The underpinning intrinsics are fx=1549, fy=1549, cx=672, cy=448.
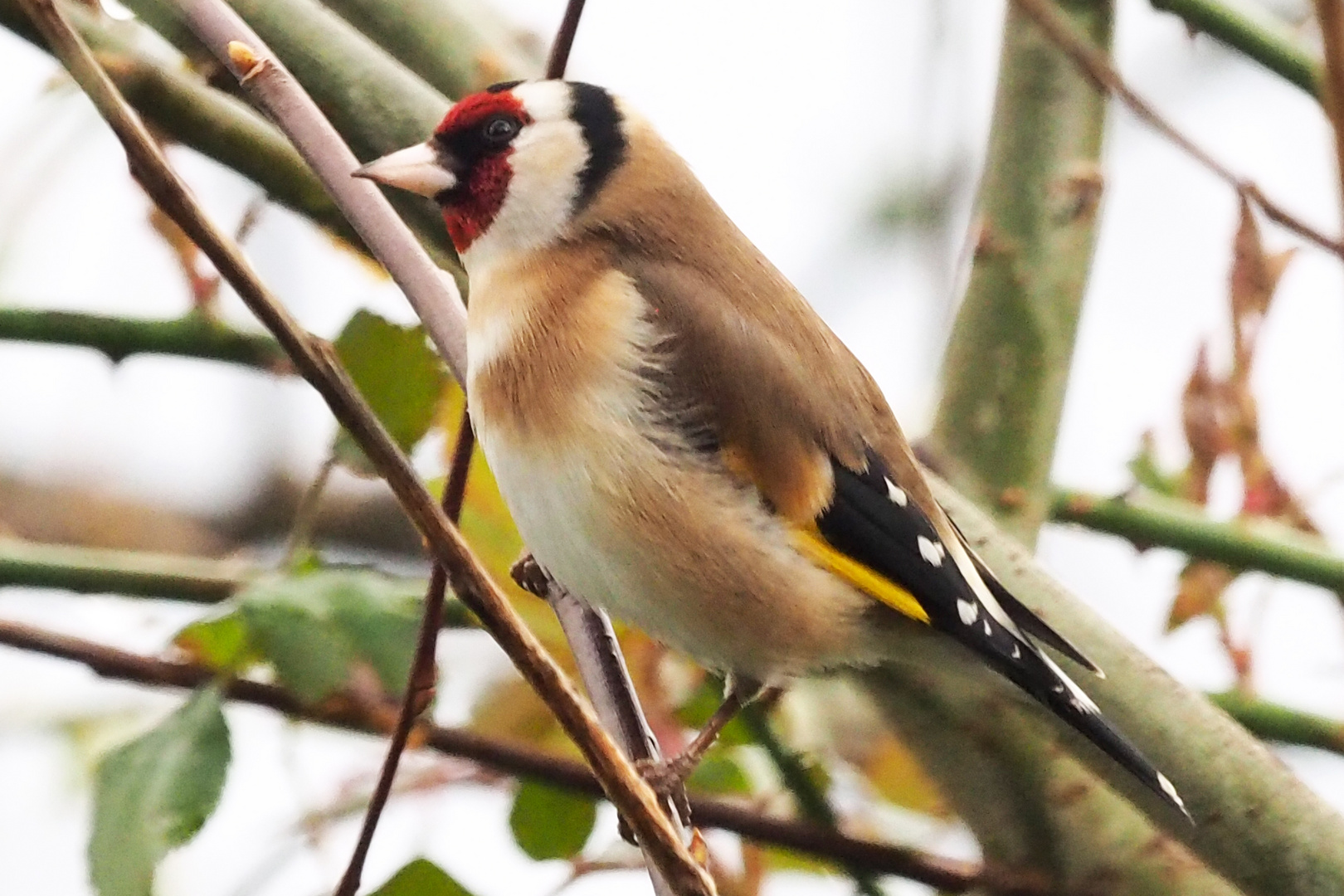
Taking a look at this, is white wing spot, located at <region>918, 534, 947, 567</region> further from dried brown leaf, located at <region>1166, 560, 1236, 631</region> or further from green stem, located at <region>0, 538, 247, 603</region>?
green stem, located at <region>0, 538, 247, 603</region>

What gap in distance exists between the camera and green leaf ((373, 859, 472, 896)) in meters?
1.11

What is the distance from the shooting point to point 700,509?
128 cm

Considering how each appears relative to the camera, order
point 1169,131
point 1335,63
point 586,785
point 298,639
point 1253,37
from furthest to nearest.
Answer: point 1253,37 < point 586,785 < point 298,639 < point 1169,131 < point 1335,63

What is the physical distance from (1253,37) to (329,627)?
3.13ft

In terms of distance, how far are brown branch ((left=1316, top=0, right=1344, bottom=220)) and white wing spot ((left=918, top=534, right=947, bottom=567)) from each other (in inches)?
26.4

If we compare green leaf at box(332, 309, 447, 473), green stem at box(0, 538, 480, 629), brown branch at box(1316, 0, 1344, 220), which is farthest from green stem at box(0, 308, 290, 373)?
brown branch at box(1316, 0, 1344, 220)

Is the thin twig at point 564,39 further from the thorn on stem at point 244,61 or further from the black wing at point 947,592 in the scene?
the black wing at point 947,592

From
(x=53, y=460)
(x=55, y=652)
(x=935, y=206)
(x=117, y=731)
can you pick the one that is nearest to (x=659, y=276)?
(x=55, y=652)

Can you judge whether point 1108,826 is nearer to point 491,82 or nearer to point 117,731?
point 491,82

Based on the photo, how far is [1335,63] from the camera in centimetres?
68

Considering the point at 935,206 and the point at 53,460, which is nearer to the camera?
the point at 935,206

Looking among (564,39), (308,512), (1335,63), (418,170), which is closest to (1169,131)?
(1335,63)

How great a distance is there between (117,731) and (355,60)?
4.58ft

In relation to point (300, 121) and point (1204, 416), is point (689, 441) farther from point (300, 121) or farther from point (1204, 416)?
point (1204, 416)
